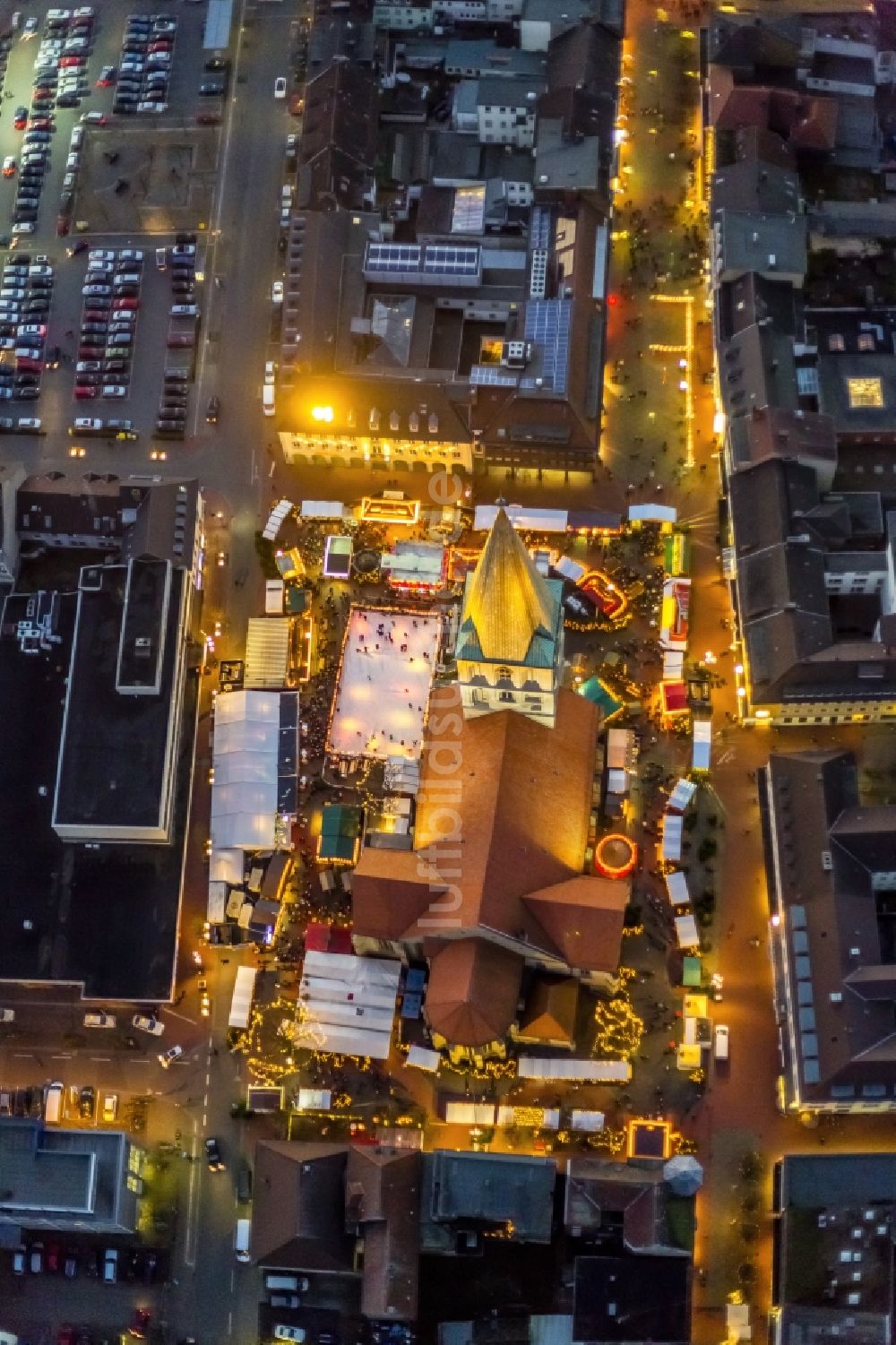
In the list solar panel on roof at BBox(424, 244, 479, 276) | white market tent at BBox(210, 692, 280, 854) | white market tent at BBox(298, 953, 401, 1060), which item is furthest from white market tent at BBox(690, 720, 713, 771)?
solar panel on roof at BBox(424, 244, 479, 276)

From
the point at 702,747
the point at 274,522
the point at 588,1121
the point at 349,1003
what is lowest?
the point at 588,1121

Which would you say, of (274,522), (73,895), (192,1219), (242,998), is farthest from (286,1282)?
(274,522)

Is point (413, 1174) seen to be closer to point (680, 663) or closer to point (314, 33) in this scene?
point (680, 663)

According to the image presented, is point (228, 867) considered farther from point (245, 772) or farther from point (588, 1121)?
point (588, 1121)

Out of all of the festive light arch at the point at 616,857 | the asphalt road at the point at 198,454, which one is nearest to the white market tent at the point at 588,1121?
the festive light arch at the point at 616,857

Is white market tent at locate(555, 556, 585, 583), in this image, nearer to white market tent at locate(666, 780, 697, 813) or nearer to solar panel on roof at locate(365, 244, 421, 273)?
white market tent at locate(666, 780, 697, 813)

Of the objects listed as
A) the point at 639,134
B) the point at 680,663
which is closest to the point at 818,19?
the point at 639,134
